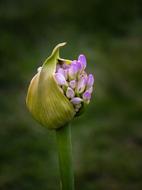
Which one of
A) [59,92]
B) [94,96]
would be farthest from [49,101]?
[94,96]

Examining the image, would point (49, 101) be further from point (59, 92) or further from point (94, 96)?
point (94, 96)

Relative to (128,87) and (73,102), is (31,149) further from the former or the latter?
(73,102)

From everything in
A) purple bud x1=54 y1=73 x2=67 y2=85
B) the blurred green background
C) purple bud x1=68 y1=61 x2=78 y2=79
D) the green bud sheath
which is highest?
purple bud x1=68 y1=61 x2=78 y2=79

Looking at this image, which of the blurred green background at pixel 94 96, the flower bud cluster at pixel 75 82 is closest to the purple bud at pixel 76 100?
the flower bud cluster at pixel 75 82

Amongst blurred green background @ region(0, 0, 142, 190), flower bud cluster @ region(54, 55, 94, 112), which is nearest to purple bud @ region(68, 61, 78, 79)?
flower bud cluster @ region(54, 55, 94, 112)

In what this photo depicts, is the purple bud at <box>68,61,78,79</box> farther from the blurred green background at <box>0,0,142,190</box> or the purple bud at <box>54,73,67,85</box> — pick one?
the blurred green background at <box>0,0,142,190</box>

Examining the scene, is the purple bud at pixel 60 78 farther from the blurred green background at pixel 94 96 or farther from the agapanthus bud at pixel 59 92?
the blurred green background at pixel 94 96

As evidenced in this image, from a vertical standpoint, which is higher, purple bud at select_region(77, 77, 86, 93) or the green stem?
purple bud at select_region(77, 77, 86, 93)
